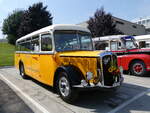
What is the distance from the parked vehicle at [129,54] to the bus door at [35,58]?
5.02 m

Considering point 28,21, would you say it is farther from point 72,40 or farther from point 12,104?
point 12,104

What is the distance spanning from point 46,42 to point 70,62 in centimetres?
142

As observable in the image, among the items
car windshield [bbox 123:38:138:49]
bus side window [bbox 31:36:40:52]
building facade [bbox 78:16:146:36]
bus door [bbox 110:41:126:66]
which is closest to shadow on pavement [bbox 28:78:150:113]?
bus side window [bbox 31:36:40:52]

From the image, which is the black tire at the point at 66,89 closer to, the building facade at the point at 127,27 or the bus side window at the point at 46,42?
→ the bus side window at the point at 46,42

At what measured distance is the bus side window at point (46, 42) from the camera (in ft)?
18.3

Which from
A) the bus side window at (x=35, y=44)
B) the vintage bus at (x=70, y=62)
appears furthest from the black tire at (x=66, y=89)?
the bus side window at (x=35, y=44)

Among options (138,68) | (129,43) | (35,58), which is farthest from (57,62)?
(129,43)

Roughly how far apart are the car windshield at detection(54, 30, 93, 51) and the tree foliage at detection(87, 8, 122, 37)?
17.1 metres

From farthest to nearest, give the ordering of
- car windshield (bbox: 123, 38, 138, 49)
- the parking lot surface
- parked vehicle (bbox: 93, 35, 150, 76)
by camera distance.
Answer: car windshield (bbox: 123, 38, 138, 49) < parked vehicle (bbox: 93, 35, 150, 76) < the parking lot surface

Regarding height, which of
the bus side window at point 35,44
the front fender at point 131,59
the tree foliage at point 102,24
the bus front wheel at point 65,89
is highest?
the tree foliage at point 102,24

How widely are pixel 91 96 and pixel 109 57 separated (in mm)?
1624

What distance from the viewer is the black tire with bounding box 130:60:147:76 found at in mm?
8398

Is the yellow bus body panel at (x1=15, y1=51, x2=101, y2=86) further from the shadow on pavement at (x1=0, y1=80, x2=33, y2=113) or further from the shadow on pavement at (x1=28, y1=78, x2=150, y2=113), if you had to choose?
the shadow on pavement at (x1=0, y1=80, x2=33, y2=113)

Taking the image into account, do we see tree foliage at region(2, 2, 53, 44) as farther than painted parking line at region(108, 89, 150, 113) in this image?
Yes
